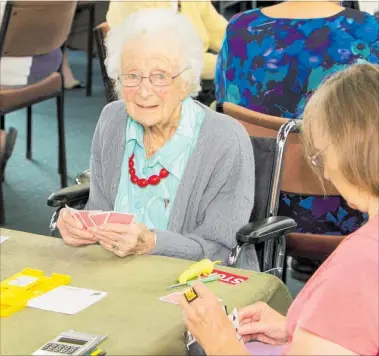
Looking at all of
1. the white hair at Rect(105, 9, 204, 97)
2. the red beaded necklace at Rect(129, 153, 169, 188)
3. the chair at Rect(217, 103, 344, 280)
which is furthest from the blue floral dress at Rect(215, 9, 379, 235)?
the red beaded necklace at Rect(129, 153, 169, 188)

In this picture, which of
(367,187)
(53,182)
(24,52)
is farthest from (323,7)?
(53,182)

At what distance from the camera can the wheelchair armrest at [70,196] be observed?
2.89m

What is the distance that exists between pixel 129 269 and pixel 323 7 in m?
1.54

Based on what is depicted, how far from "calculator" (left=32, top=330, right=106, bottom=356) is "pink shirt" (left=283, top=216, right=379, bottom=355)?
417mm

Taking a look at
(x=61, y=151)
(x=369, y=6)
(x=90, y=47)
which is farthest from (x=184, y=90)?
(x=90, y=47)

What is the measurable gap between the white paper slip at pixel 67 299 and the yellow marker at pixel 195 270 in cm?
20

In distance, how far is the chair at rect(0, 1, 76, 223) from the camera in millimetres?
4557

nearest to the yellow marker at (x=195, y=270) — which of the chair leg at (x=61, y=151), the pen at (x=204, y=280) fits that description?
the pen at (x=204, y=280)

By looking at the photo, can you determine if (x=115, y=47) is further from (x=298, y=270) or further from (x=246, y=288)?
(x=298, y=270)

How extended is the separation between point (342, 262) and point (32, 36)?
3.51m

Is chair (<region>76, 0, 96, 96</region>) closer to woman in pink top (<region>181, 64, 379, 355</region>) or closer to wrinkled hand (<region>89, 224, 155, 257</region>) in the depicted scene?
wrinkled hand (<region>89, 224, 155, 257</region>)

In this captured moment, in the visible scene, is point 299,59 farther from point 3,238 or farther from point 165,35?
point 3,238

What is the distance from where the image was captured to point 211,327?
1736 millimetres

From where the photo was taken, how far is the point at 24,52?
4770 millimetres
